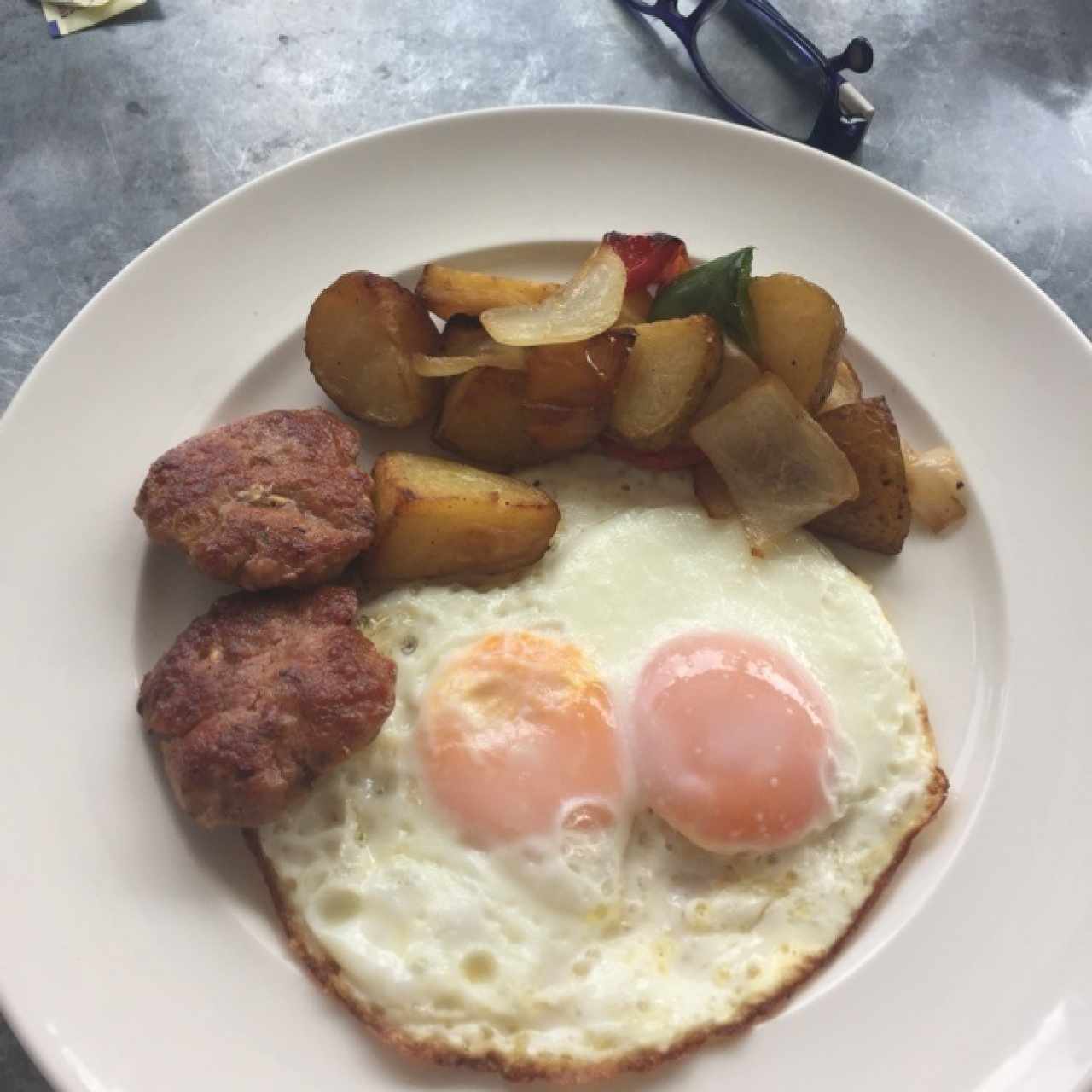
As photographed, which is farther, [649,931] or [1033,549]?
[1033,549]

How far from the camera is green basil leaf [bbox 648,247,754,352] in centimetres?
214

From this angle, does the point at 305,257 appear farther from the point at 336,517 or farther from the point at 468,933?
the point at 468,933

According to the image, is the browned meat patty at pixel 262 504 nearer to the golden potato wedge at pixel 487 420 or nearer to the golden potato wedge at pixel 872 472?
the golden potato wedge at pixel 487 420

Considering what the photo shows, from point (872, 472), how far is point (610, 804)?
0.90 metres

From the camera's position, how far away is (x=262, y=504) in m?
1.96

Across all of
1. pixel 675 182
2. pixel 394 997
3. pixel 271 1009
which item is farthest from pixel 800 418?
pixel 271 1009

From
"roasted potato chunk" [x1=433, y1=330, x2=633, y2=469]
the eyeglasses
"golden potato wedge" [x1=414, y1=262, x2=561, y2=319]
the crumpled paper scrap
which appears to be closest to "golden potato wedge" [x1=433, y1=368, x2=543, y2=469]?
"roasted potato chunk" [x1=433, y1=330, x2=633, y2=469]

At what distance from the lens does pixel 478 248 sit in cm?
242

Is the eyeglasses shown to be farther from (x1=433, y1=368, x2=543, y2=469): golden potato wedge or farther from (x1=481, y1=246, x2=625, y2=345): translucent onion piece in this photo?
(x1=433, y1=368, x2=543, y2=469): golden potato wedge

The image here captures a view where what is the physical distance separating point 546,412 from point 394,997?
1167mm

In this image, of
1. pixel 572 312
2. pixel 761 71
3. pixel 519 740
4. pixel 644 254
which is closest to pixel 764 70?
pixel 761 71

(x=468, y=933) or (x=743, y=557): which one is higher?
(x=743, y=557)

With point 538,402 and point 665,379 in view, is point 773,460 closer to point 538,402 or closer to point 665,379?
point 665,379

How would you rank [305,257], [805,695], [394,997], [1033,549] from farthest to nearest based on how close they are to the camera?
[305,257], [1033,549], [805,695], [394,997]
